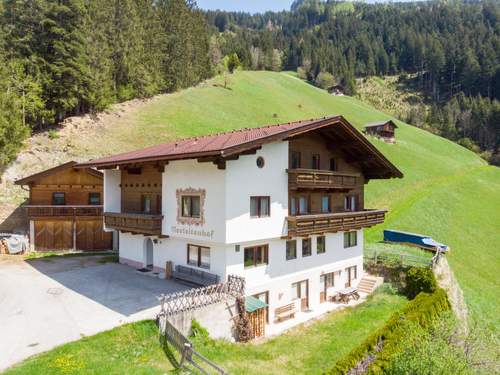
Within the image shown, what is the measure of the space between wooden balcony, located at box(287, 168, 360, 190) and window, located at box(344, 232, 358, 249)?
4125 mm

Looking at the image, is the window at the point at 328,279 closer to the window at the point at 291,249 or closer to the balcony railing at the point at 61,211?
the window at the point at 291,249

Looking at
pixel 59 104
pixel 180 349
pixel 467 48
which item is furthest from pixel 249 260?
pixel 467 48

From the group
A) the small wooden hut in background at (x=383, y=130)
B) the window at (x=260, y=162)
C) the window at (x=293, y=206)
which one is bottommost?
the window at (x=293, y=206)

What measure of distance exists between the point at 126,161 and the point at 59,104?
2923 centimetres

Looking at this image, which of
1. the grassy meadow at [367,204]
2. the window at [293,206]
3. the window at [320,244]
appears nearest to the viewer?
the grassy meadow at [367,204]

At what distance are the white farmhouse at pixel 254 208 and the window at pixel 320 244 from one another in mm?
71

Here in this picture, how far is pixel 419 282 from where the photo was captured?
2452 cm

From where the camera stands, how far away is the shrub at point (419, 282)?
950 inches

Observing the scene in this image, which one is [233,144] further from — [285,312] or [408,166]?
[408,166]

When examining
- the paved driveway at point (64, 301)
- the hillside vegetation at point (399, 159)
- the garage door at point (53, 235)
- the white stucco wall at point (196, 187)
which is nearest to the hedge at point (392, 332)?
the hillside vegetation at point (399, 159)

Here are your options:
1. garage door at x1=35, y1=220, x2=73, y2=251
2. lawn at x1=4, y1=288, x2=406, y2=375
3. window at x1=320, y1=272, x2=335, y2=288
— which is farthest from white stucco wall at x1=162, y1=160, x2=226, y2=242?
garage door at x1=35, y1=220, x2=73, y2=251

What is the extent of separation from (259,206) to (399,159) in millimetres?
55909

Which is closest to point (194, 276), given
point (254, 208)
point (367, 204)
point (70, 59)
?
point (254, 208)

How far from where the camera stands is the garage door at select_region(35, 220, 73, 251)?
2889 cm
